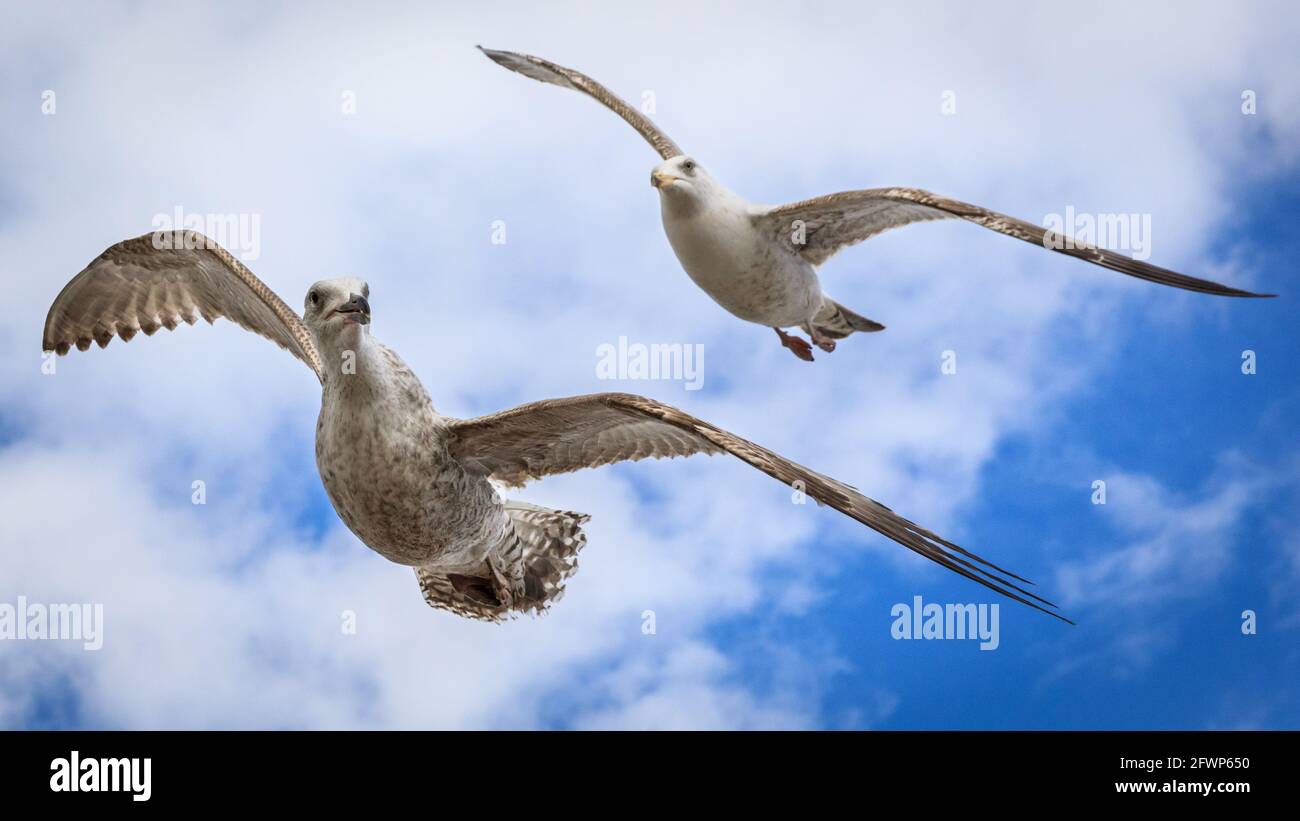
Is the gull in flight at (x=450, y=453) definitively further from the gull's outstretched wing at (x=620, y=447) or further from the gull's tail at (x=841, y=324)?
the gull's tail at (x=841, y=324)

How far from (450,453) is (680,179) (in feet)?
8.52

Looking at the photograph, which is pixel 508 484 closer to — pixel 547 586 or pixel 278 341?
pixel 547 586

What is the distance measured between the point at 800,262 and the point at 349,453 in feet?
11.3

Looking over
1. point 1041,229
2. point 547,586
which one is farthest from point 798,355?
point 547,586

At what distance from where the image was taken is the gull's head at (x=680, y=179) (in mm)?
8438

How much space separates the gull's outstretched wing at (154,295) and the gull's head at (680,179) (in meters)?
2.28

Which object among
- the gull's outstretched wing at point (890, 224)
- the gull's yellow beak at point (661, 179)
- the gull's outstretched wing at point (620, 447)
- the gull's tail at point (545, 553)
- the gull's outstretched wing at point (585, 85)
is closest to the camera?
the gull's outstretched wing at point (620, 447)

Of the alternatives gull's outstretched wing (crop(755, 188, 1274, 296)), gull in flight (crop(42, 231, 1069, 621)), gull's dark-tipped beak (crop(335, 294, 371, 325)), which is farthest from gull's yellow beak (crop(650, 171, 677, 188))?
gull's dark-tipped beak (crop(335, 294, 371, 325))

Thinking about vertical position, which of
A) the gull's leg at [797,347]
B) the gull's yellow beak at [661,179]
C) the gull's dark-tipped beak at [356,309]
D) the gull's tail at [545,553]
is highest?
the gull's yellow beak at [661,179]

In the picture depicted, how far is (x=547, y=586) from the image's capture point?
296 inches

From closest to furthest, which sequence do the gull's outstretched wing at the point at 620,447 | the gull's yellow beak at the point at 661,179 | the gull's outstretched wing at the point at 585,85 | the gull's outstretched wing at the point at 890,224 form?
the gull's outstretched wing at the point at 620,447, the gull's outstretched wing at the point at 890,224, the gull's yellow beak at the point at 661,179, the gull's outstretched wing at the point at 585,85

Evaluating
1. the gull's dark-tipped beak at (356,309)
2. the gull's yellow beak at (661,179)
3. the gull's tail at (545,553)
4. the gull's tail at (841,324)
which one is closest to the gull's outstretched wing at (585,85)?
the gull's yellow beak at (661,179)

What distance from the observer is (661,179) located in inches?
332

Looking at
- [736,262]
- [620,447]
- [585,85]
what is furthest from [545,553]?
[585,85]
